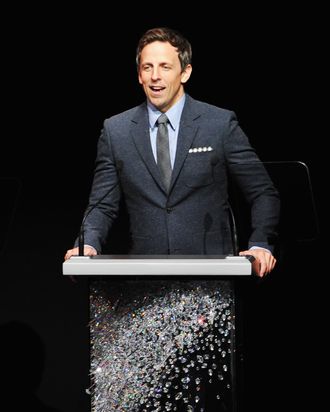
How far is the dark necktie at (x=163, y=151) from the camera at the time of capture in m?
2.67

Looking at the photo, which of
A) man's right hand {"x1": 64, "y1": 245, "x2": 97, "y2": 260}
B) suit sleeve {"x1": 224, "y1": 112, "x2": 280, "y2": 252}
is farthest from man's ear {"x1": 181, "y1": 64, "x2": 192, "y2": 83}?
man's right hand {"x1": 64, "y1": 245, "x2": 97, "y2": 260}

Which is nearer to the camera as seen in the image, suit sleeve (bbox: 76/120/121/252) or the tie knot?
suit sleeve (bbox: 76/120/121/252)

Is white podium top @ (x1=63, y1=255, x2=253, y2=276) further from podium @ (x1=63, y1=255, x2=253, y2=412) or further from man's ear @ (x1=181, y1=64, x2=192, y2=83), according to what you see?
man's ear @ (x1=181, y1=64, x2=192, y2=83)

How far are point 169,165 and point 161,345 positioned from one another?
65 cm

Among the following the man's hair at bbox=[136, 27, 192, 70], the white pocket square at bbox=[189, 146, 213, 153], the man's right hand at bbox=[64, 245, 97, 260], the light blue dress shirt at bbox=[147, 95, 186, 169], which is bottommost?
the man's right hand at bbox=[64, 245, 97, 260]

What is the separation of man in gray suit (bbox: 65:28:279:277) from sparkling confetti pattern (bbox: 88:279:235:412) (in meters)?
0.32

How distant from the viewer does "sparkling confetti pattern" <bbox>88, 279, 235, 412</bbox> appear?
2.24 m

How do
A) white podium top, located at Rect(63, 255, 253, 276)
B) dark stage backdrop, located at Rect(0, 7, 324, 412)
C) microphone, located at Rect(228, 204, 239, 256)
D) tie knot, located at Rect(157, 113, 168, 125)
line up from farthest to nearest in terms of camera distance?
dark stage backdrop, located at Rect(0, 7, 324, 412) < tie knot, located at Rect(157, 113, 168, 125) < microphone, located at Rect(228, 204, 239, 256) < white podium top, located at Rect(63, 255, 253, 276)

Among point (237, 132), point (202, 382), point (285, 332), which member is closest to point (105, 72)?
point (237, 132)

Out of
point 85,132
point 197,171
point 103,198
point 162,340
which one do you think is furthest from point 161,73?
point 162,340

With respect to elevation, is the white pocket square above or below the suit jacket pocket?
above

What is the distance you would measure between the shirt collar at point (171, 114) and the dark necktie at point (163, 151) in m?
0.01

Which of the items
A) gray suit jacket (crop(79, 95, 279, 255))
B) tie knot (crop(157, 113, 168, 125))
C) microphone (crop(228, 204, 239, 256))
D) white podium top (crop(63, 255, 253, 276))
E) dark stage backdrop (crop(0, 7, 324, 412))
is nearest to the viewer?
white podium top (crop(63, 255, 253, 276))

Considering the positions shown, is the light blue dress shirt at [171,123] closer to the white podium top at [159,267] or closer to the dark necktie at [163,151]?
the dark necktie at [163,151]
